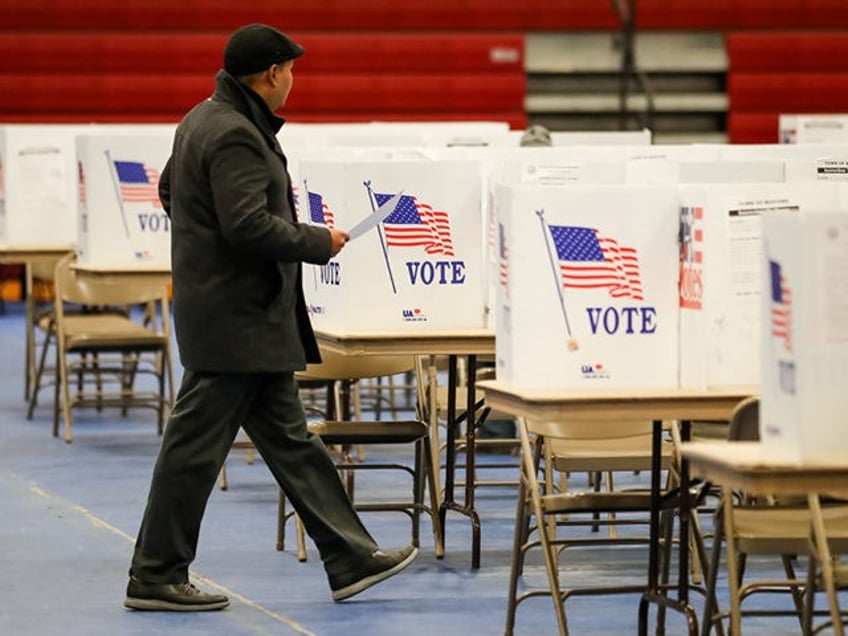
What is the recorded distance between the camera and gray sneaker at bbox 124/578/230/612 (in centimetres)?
562

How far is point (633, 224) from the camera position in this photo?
4.98 metres

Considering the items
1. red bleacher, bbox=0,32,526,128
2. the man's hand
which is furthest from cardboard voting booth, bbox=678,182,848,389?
red bleacher, bbox=0,32,526,128

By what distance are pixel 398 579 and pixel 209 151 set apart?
1590 mm

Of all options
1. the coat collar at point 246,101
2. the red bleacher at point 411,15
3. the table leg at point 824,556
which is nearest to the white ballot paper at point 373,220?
the coat collar at point 246,101

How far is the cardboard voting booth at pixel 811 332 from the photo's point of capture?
388cm

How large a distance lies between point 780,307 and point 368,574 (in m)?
2.04

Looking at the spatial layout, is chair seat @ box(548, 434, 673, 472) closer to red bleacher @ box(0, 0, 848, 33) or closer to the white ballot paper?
the white ballot paper

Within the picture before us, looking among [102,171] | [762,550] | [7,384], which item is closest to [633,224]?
[762,550]

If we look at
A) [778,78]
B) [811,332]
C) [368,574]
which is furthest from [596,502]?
[778,78]

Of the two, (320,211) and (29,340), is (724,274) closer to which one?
(320,211)

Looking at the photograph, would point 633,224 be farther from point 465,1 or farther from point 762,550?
point 465,1

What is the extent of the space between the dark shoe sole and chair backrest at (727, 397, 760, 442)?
6.16ft

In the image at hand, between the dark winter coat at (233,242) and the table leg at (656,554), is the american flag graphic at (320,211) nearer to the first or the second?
the dark winter coat at (233,242)

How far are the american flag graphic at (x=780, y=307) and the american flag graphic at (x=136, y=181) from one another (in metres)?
5.45
